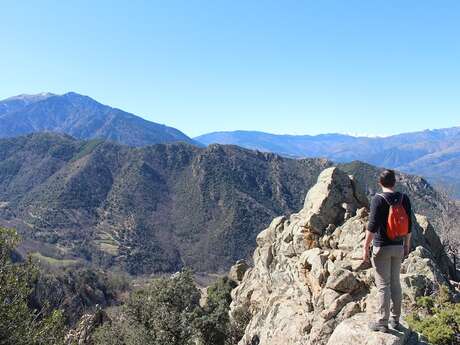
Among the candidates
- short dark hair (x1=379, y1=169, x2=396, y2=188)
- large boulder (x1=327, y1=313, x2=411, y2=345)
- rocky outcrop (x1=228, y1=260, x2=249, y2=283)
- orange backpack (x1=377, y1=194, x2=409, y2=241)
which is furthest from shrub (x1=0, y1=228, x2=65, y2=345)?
rocky outcrop (x1=228, y1=260, x2=249, y2=283)

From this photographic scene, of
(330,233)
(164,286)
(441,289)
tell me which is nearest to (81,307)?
(164,286)

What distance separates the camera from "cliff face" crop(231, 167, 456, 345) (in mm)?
21953

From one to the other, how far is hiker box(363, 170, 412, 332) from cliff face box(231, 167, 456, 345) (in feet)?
3.55

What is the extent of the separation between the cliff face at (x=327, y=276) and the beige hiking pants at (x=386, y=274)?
790mm

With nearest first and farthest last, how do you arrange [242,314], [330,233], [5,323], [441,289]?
[5,323]
[441,289]
[330,233]
[242,314]

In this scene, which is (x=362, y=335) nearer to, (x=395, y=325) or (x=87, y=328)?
(x=395, y=325)

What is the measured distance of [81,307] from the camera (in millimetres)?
99812

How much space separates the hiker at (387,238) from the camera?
41.9ft

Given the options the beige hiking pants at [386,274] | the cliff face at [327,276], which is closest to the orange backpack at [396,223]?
the beige hiking pants at [386,274]

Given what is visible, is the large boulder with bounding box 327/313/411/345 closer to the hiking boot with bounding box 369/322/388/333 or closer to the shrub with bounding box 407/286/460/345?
the hiking boot with bounding box 369/322/388/333

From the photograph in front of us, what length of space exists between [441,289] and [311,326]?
22.8 ft

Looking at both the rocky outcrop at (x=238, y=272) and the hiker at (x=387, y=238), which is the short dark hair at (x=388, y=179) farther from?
the rocky outcrop at (x=238, y=272)

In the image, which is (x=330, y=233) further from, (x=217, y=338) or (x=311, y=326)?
(x=217, y=338)

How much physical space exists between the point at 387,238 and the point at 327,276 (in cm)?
1440
